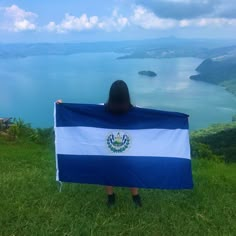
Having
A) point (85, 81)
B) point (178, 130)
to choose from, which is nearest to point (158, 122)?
point (178, 130)

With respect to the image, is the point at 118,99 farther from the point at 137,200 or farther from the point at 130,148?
the point at 137,200

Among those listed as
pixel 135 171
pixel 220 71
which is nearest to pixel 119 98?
pixel 135 171

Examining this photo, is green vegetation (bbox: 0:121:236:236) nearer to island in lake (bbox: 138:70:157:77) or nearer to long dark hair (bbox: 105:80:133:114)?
long dark hair (bbox: 105:80:133:114)

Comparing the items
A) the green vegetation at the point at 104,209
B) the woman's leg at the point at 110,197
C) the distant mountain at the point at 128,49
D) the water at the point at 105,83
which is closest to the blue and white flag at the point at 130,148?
the woman's leg at the point at 110,197

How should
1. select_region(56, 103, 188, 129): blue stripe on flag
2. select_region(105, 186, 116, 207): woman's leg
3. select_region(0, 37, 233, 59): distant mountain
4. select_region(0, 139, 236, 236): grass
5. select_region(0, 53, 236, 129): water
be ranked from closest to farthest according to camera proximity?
select_region(0, 139, 236, 236): grass
select_region(56, 103, 188, 129): blue stripe on flag
select_region(105, 186, 116, 207): woman's leg
select_region(0, 53, 236, 129): water
select_region(0, 37, 233, 59): distant mountain

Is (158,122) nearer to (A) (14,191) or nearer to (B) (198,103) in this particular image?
(A) (14,191)

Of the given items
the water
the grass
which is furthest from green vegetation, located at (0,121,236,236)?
the water

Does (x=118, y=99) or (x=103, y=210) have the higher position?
(x=118, y=99)
